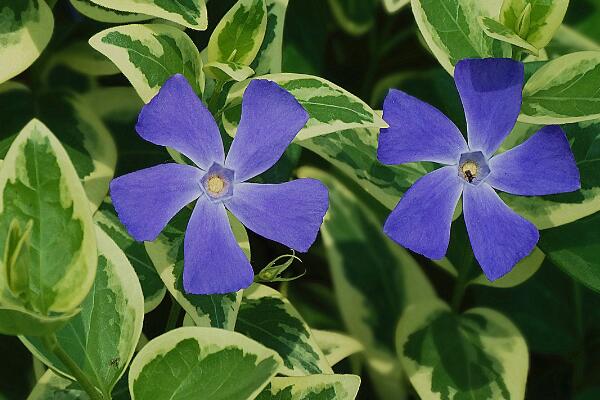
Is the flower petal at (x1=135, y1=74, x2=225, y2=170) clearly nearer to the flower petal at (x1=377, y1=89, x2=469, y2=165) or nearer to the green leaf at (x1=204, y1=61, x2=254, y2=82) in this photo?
the green leaf at (x1=204, y1=61, x2=254, y2=82)

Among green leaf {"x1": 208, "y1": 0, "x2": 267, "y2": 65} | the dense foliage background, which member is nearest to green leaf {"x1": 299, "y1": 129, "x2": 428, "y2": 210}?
the dense foliage background

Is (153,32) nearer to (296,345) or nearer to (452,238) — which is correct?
(296,345)

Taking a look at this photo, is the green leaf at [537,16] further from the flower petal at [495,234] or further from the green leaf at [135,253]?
the green leaf at [135,253]

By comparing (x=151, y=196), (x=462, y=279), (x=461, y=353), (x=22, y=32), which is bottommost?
(x=461, y=353)

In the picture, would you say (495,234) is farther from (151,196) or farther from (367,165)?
(151,196)

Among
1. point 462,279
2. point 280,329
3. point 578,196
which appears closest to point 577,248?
point 578,196

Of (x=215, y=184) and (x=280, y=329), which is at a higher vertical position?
(x=215, y=184)
